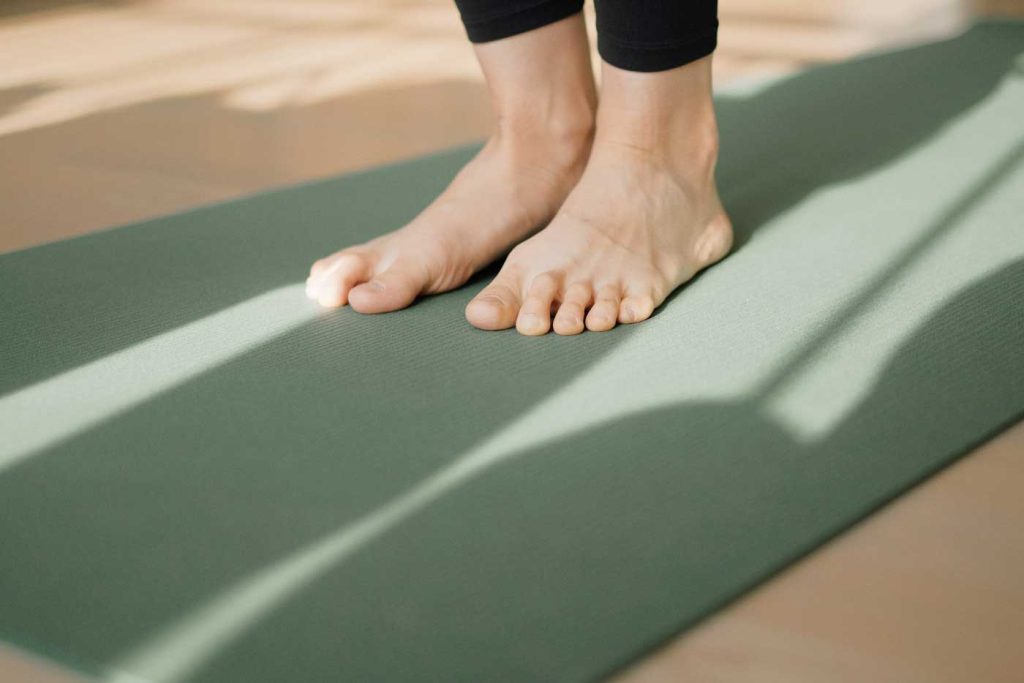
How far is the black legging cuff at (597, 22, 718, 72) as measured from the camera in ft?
4.23

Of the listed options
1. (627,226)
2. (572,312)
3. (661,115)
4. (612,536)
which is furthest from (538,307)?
(612,536)

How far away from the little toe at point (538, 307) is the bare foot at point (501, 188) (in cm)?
13

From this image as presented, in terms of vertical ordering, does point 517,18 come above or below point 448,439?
above

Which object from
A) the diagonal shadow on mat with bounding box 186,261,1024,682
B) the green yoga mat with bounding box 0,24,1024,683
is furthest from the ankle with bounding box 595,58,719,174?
the diagonal shadow on mat with bounding box 186,261,1024,682

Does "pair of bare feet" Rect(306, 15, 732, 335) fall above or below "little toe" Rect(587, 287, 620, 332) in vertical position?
above

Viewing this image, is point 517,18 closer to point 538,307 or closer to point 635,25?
point 635,25

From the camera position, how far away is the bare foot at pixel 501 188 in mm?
1328

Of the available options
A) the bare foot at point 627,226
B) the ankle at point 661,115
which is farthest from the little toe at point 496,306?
the ankle at point 661,115

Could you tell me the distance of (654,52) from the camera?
1.29m

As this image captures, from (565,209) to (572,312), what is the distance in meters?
0.16

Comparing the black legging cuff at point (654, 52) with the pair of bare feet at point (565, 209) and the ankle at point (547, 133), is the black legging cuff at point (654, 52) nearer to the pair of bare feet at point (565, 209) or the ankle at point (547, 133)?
the pair of bare feet at point (565, 209)

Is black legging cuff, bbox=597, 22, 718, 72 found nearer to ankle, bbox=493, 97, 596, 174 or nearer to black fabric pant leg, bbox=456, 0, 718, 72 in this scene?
black fabric pant leg, bbox=456, 0, 718, 72

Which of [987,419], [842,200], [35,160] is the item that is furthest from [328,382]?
[35,160]

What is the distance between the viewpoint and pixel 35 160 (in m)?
2.07
